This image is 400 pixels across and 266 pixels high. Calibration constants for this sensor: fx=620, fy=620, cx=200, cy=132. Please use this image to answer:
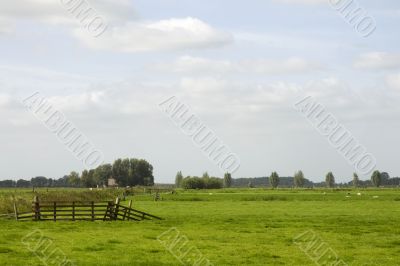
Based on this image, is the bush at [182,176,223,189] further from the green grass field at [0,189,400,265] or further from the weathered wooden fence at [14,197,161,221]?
the green grass field at [0,189,400,265]

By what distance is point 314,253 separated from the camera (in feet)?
87.0

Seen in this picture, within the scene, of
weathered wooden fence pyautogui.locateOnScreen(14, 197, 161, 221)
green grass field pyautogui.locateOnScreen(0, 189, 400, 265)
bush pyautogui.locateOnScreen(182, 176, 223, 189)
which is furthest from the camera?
bush pyautogui.locateOnScreen(182, 176, 223, 189)

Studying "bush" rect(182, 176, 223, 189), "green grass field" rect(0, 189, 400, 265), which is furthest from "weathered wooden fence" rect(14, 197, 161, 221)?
"bush" rect(182, 176, 223, 189)

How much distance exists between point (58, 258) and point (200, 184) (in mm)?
170590

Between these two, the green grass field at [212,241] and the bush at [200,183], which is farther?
the bush at [200,183]

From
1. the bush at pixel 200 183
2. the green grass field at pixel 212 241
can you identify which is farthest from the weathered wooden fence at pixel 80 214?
the bush at pixel 200 183

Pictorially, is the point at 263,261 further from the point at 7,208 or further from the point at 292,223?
the point at 7,208

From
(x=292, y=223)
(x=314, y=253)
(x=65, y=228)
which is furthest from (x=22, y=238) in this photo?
(x=292, y=223)

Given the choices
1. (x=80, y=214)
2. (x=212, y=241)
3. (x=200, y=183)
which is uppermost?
(x=200, y=183)

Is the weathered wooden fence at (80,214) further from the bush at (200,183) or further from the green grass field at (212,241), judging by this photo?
the bush at (200,183)

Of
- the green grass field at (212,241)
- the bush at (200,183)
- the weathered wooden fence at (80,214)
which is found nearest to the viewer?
the green grass field at (212,241)

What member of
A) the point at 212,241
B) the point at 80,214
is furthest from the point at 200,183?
the point at 212,241

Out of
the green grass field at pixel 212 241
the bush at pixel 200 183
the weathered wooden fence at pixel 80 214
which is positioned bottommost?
the green grass field at pixel 212 241

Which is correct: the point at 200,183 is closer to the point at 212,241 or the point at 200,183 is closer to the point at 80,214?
the point at 80,214
